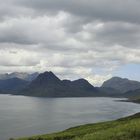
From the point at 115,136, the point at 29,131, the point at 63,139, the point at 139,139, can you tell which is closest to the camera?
the point at 139,139

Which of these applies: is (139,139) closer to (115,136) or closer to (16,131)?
(115,136)

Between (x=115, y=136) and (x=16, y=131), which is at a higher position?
(x=115, y=136)

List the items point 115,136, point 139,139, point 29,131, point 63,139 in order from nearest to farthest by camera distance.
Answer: point 139,139, point 115,136, point 63,139, point 29,131

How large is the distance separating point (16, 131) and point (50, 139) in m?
116

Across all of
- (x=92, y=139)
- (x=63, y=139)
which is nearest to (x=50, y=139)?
(x=63, y=139)

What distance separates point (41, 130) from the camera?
193 metres

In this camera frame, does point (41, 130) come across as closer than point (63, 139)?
No

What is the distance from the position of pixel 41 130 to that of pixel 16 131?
46.1 ft

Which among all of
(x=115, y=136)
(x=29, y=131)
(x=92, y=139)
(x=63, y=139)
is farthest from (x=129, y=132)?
(x=29, y=131)

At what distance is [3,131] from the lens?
622ft

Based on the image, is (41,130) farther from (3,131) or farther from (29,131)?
(3,131)

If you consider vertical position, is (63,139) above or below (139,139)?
below

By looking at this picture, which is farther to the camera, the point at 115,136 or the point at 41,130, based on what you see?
the point at 41,130

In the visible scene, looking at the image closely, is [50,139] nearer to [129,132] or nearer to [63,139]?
[63,139]
